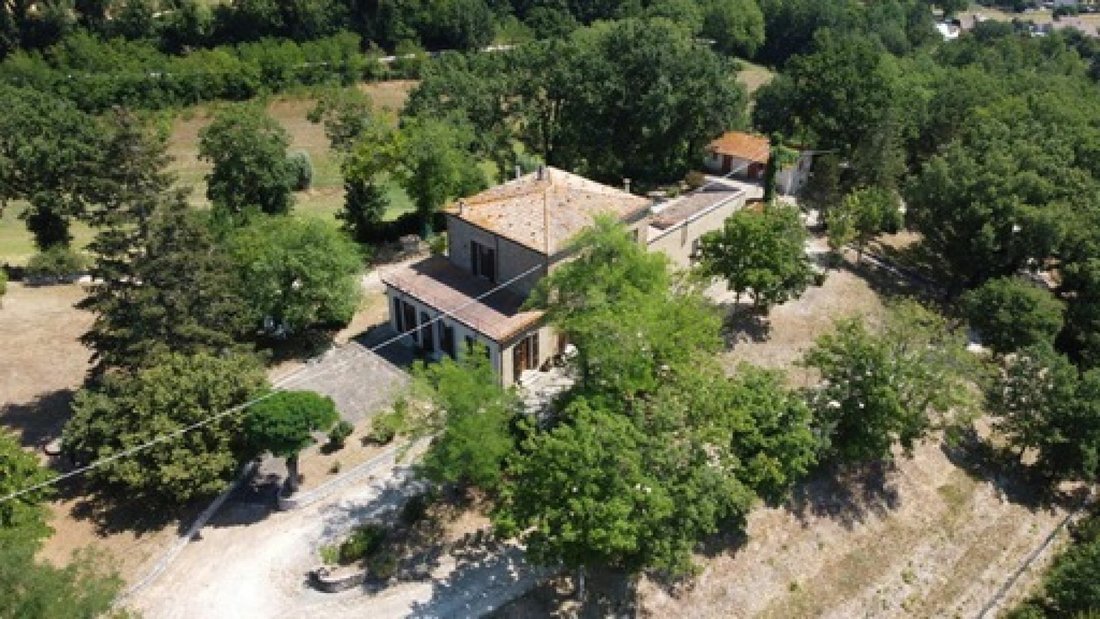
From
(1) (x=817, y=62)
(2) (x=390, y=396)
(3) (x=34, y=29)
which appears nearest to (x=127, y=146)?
(2) (x=390, y=396)

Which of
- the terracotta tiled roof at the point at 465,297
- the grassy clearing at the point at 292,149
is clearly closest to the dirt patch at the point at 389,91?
the grassy clearing at the point at 292,149

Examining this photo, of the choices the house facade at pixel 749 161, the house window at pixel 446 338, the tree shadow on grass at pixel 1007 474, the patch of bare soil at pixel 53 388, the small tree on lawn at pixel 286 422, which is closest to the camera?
the small tree on lawn at pixel 286 422

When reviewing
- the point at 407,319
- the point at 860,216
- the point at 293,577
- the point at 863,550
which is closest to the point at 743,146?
the point at 860,216

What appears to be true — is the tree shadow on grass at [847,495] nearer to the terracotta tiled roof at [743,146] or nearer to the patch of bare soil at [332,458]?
the patch of bare soil at [332,458]

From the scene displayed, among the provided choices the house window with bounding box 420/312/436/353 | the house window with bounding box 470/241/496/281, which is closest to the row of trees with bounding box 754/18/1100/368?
the house window with bounding box 470/241/496/281

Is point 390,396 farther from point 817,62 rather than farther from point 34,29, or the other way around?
point 34,29

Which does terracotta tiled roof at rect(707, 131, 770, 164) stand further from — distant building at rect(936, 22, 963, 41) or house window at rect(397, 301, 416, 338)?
distant building at rect(936, 22, 963, 41)

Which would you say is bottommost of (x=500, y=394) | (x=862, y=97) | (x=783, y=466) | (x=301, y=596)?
(x=301, y=596)
